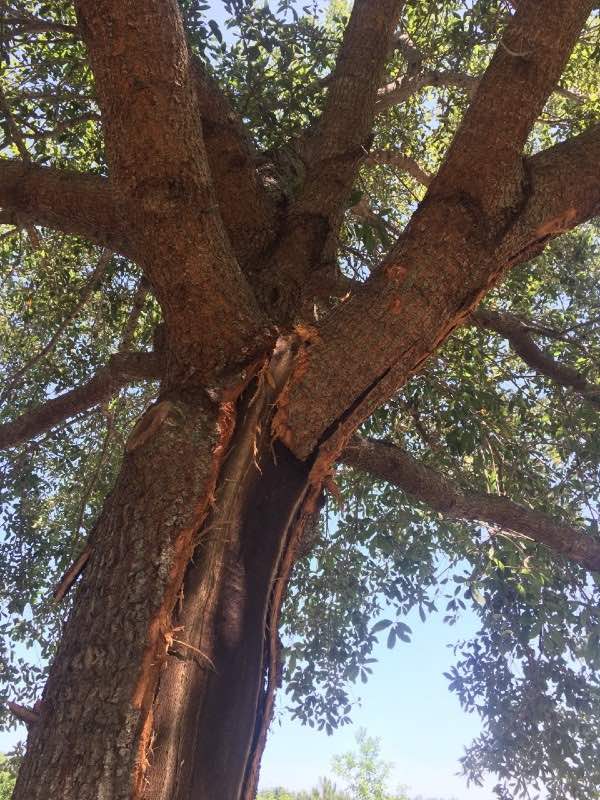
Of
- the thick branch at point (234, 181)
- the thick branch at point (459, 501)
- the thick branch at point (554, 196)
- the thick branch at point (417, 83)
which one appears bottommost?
the thick branch at point (459, 501)

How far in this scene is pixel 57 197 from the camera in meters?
3.52

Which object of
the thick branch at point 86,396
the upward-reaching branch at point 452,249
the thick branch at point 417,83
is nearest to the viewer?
the upward-reaching branch at point 452,249

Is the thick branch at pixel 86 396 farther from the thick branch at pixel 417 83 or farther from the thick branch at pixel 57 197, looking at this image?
the thick branch at pixel 417 83

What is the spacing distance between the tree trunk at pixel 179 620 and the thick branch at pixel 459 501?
0.99 m

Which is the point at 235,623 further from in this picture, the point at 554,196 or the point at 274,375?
the point at 554,196

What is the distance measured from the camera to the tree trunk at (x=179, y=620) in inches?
74.4

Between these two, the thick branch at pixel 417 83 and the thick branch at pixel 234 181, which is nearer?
the thick branch at pixel 234 181

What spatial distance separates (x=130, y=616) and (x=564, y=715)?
14.5 ft

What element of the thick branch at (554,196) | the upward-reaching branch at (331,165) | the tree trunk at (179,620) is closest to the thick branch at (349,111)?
the upward-reaching branch at (331,165)

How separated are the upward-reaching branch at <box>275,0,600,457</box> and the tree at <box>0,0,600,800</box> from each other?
1 cm

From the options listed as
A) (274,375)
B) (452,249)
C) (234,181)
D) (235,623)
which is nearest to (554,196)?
(452,249)

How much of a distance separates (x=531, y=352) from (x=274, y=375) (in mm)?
2573

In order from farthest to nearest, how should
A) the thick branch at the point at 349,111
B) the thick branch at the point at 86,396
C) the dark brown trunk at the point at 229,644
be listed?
the thick branch at the point at 349,111 < the thick branch at the point at 86,396 < the dark brown trunk at the point at 229,644

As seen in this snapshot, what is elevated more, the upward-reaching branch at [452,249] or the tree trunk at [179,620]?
the upward-reaching branch at [452,249]
